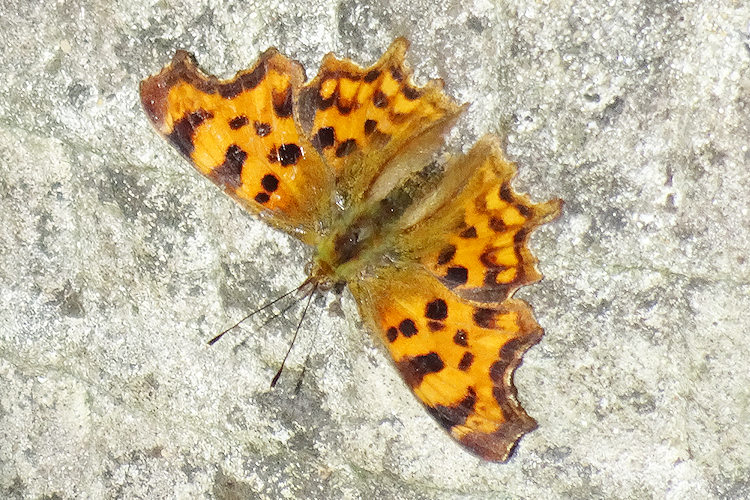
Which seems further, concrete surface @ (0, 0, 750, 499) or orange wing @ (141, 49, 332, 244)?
orange wing @ (141, 49, 332, 244)

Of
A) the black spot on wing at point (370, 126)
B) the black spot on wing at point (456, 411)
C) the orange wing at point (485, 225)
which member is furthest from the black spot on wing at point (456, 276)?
the black spot on wing at point (370, 126)

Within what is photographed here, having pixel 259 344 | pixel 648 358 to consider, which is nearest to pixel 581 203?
pixel 648 358

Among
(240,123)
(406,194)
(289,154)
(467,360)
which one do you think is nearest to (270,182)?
(289,154)

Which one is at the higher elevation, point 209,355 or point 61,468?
point 209,355

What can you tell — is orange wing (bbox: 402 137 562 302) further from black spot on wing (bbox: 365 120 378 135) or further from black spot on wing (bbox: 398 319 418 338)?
black spot on wing (bbox: 365 120 378 135)

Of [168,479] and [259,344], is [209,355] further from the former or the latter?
[168,479]

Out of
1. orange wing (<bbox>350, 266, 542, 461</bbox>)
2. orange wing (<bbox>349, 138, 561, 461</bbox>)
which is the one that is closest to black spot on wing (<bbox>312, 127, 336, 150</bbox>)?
orange wing (<bbox>349, 138, 561, 461</bbox>)

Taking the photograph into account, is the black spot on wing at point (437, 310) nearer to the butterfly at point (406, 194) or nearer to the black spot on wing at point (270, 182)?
the butterfly at point (406, 194)
